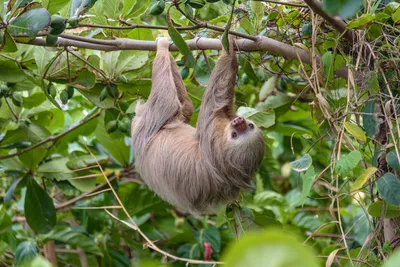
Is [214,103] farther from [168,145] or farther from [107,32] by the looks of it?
[107,32]

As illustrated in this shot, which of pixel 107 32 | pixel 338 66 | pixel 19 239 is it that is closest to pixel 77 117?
pixel 19 239

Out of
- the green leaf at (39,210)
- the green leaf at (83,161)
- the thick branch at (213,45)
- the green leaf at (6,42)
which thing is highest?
the green leaf at (6,42)

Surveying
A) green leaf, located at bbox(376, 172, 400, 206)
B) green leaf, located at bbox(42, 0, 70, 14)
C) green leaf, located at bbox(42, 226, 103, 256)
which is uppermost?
green leaf, located at bbox(42, 0, 70, 14)

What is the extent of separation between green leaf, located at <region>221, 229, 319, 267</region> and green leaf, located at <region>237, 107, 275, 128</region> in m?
3.25

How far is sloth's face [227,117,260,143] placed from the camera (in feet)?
13.0

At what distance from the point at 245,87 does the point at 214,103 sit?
51.6 inches

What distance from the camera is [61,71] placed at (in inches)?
155

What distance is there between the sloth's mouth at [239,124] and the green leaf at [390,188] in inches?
49.8

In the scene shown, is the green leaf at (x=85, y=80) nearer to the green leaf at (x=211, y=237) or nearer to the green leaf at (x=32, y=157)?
the green leaf at (x=32, y=157)

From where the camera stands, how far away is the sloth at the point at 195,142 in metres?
3.99

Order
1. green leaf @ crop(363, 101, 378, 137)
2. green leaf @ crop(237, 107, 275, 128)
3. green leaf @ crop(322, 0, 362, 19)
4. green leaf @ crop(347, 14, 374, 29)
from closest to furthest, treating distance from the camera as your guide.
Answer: green leaf @ crop(322, 0, 362, 19)
green leaf @ crop(347, 14, 374, 29)
green leaf @ crop(363, 101, 378, 137)
green leaf @ crop(237, 107, 275, 128)

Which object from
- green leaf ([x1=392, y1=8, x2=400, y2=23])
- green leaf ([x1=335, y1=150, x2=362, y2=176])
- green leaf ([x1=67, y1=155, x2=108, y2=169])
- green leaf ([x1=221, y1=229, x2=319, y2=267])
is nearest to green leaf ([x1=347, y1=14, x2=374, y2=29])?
green leaf ([x1=392, y1=8, x2=400, y2=23])

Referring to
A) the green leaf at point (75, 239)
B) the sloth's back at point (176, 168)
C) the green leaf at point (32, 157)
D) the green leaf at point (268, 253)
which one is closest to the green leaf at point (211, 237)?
the green leaf at point (75, 239)

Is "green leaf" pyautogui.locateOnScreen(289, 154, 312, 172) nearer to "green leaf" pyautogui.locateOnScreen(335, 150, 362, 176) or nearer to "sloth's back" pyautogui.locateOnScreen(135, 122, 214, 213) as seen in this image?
"green leaf" pyautogui.locateOnScreen(335, 150, 362, 176)
